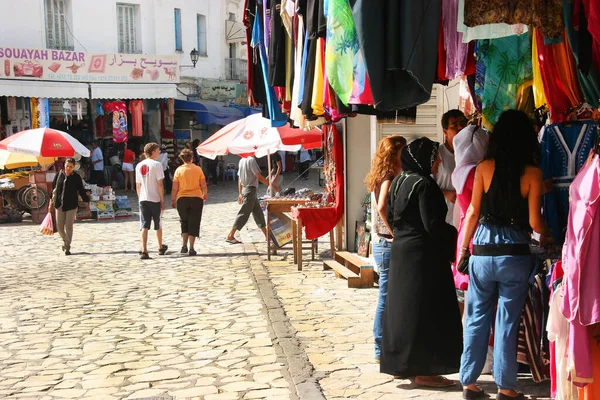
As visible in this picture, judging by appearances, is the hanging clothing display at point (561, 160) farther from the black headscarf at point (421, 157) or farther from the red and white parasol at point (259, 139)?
the red and white parasol at point (259, 139)

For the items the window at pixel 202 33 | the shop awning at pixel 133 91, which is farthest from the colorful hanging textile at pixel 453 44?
the window at pixel 202 33

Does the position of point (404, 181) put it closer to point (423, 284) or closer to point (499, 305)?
point (423, 284)

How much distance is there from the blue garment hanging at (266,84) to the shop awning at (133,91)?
1938 cm

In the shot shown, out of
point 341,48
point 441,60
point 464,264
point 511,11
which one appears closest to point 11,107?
point 341,48

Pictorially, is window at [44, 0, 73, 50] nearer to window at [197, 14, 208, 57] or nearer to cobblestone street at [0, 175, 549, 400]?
window at [197, 14, 208, 57]

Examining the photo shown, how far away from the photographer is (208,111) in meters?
34.4

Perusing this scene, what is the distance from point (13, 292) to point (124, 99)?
1974 centimetres

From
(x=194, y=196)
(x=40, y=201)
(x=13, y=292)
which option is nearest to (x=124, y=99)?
(x=40, y=201)

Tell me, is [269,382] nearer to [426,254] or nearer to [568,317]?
[426,254]

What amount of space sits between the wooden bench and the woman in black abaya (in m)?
4.58

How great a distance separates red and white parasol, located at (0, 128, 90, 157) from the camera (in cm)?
1944

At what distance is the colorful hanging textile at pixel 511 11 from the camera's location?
4.92 meters

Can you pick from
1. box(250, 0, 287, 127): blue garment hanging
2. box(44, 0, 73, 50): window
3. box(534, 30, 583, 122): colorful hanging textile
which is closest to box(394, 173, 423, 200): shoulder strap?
box(534, 30, 583, 122): colorful hanging textile

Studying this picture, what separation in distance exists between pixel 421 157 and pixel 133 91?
25.2 meters
